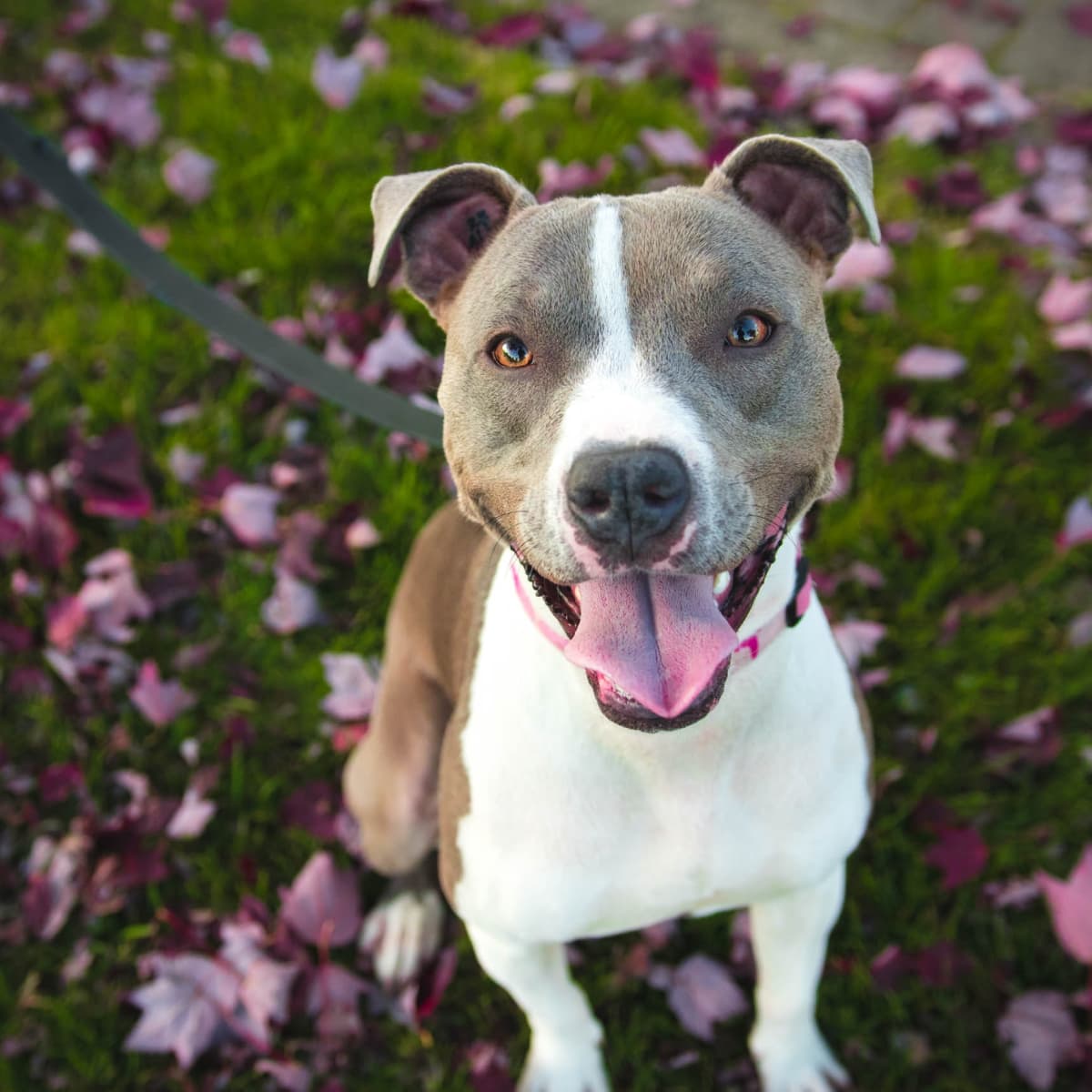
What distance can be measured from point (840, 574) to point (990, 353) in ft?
3.67

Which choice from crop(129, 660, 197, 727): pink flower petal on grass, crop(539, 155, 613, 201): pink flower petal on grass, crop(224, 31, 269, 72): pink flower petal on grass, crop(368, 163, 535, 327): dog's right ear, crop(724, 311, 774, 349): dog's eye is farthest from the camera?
crop(224, 31, 269, 72): pink flower petal on grass

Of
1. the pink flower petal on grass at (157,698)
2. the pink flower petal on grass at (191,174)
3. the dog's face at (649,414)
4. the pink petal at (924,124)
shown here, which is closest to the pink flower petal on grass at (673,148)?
the pink petal at (924,124)

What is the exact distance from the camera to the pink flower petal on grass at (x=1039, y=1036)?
2.79m

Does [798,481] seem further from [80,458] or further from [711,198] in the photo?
[80,458]

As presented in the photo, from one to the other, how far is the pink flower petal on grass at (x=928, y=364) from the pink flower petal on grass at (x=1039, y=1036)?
6.75 feet

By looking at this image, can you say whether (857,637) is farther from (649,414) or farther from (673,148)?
(673,148)

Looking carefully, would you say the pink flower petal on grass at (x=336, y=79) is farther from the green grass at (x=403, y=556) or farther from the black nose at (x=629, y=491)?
the black nose at (x=629, y=491)

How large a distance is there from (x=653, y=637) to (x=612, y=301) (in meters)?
0.56

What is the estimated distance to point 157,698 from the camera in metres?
3.59

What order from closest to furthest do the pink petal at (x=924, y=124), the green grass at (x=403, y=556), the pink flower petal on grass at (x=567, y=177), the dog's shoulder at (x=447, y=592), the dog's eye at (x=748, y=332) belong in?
the dog's eye at (x=748, y=332), the dog's shoulder at (x=447, y=592), the green grass at (x=403, y=556), the pink flower petal on grass at (x=567, y=177), the pink petal at (x=924, y=124)

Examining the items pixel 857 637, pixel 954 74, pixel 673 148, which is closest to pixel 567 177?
pixel 673 148

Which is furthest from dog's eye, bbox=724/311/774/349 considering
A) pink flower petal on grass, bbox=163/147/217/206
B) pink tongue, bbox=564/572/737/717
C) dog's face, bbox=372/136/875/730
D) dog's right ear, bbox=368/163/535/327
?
pink flower petal on grass, bbox=163/147/217/206

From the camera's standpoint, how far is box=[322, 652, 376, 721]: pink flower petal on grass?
3592mm

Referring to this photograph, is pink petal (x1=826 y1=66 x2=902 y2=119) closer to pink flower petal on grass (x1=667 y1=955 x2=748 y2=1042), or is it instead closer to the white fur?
the white fur
